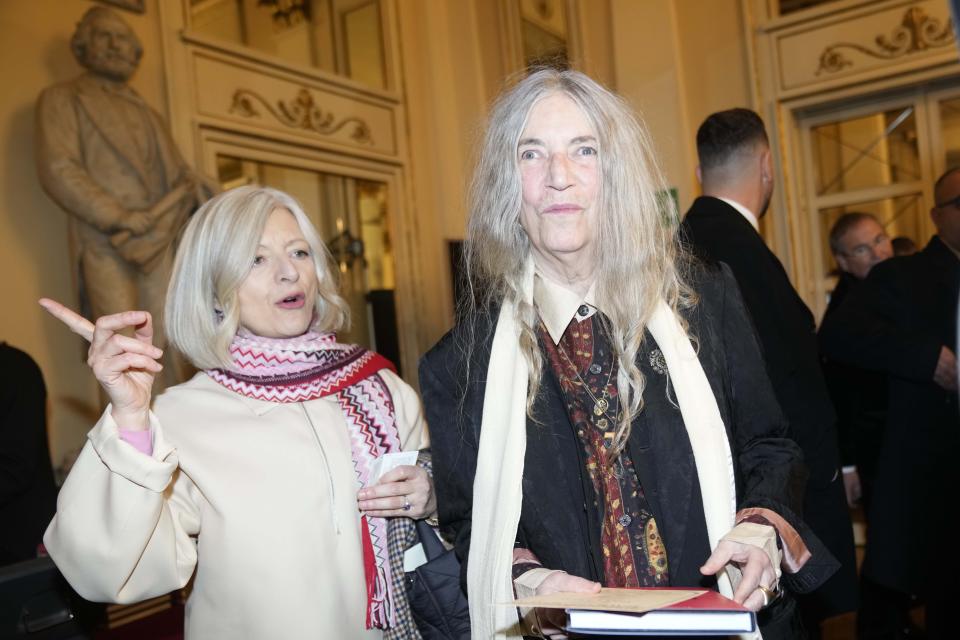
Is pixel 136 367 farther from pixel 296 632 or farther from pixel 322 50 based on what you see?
pixel 322 50

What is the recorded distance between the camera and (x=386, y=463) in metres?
1.87

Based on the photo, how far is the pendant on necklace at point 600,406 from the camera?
154 cm

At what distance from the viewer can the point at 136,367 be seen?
150cm

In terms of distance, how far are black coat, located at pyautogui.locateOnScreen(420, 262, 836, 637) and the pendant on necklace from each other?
2.3 inches

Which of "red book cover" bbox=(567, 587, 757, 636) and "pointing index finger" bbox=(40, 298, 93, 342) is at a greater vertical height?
"pointing index finger" bbox=(40, 298, 93, 342)

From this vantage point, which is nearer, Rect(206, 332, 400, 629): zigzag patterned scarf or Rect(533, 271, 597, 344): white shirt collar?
Rect(533, 271, 597, 344): white shirt collar

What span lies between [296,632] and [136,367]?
0.65 m

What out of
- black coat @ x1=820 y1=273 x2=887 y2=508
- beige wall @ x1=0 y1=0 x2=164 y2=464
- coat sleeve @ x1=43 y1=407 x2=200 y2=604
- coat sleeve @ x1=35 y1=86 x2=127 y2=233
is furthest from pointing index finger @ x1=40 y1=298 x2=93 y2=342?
beige wall @ x1=0 y1=0 x2=164 y2=464

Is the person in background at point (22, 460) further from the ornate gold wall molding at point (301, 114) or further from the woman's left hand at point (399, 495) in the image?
the ornate gold wall molding at point (301, 114)

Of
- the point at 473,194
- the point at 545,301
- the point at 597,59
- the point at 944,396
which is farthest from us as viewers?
the point at 597,59

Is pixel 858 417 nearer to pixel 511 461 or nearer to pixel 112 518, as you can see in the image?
pixel 511 461

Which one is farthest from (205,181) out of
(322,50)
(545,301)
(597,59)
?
(545,301)

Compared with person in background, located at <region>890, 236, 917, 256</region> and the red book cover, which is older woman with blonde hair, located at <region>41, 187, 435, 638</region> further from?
person in background, located at <region>890, 236, 917, 256</region>

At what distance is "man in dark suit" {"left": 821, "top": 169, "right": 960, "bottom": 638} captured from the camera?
3.06 meters
